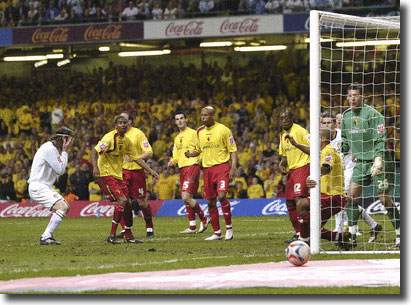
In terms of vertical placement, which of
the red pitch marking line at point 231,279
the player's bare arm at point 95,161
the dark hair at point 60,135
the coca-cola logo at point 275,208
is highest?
the dark hair at point 60,135

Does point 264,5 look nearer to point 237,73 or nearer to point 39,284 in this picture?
point 237,73

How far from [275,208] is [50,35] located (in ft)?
39.6

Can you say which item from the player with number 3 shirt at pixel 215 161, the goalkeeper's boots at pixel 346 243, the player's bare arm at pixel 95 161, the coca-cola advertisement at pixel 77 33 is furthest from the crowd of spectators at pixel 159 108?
the goalkeeper's boots at pixel 346 243

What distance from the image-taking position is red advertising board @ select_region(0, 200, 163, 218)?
24750mm

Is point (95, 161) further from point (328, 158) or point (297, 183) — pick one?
point (328, 158)

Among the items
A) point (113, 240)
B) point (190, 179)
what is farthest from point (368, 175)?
point (190, 179)

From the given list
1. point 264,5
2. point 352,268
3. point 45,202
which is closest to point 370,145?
point 352,268

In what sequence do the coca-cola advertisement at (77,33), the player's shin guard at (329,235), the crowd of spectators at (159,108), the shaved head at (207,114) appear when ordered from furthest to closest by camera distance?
the coca-cola advertisement at (77,33) → the crowd of spectators at (159,108) → the shaved head at (207,114) → the player's shin guard at (329,235)

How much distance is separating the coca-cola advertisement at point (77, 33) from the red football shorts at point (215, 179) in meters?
15.6

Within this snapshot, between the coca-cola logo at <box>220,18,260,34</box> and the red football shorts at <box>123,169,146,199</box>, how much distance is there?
1341 centimetres

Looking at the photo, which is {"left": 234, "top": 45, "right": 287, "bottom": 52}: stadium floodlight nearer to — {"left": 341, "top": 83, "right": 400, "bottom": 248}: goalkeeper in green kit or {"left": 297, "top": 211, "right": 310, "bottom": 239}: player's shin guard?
{"left": 341, "top": 83, "right": 400, "bottom": 248}: goalkeeper in green kit

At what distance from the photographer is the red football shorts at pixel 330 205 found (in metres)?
12.2

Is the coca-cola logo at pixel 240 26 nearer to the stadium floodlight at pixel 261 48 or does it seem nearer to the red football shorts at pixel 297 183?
the stadium floodlight at pixel 261 48

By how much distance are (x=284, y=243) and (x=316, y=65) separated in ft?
11.1
